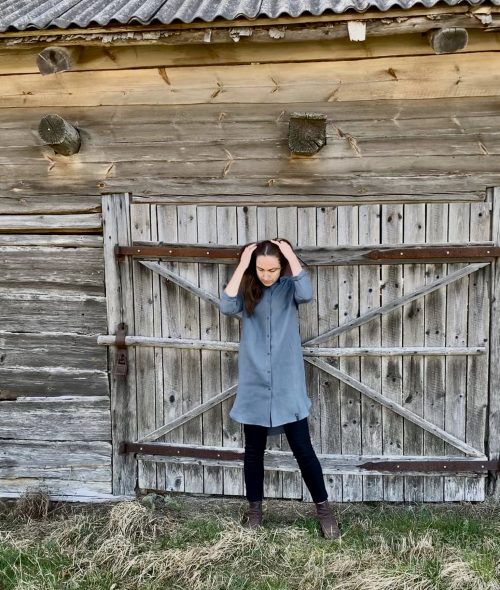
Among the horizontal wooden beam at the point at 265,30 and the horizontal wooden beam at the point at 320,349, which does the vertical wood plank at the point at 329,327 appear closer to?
the horizontal wooden beam at the point at 320,349

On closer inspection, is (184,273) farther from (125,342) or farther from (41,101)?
(41,101)

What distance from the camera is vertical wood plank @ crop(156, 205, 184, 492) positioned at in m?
4.74

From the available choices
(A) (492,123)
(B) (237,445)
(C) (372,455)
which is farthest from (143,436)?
(A) (492,123)

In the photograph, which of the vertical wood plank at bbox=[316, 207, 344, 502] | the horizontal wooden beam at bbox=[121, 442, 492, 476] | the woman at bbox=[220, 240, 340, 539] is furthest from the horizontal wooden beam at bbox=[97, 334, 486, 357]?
the horizontal wooden beam at bbox=[121, 442, 492, 476]

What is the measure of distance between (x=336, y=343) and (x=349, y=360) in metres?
0.15

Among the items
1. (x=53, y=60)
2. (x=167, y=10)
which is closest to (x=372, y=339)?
(x=167, y=10)

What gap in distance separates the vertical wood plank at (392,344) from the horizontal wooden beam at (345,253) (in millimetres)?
94

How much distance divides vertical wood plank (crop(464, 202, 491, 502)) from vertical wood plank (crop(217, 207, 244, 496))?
1578 mm

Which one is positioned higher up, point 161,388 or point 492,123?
point 492,123

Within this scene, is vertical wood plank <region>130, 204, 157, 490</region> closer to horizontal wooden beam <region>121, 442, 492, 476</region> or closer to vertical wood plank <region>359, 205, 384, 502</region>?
horizontal wooden beam <region>121, 442, 492, 476</region>

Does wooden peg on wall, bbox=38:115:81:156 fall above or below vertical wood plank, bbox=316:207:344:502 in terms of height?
above

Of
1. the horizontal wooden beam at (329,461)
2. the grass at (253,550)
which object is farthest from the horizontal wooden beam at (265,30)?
the grass at (253,550)

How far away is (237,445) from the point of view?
488cm

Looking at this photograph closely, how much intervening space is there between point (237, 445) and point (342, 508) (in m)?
0.85
